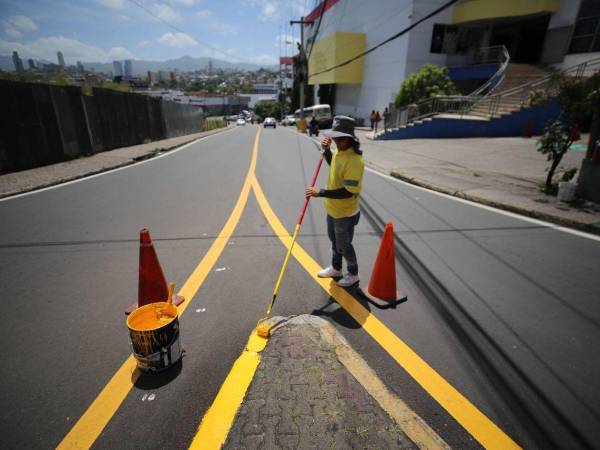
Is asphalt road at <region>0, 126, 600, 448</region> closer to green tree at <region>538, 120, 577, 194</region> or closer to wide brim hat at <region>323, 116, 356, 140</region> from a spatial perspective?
wide brim hat at <region>323, 116, 356, 140</region>

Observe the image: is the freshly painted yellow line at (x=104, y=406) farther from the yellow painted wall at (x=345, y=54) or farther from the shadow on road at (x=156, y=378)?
the yellow painted wall at (x=345, y=54)

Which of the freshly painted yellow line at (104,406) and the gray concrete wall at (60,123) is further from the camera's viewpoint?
the gray concrete wall at (60,123)

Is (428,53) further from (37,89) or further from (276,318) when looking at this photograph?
(276,318)

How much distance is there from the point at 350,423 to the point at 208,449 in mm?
852

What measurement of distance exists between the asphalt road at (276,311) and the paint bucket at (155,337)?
13cm

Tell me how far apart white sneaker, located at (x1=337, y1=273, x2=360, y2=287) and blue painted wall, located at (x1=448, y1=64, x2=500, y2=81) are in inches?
1017

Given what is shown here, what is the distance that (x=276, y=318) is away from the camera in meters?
2.99

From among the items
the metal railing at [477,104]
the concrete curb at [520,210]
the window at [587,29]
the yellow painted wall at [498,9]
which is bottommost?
the concrete curb at [520,210]

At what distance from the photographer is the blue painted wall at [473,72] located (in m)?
23.0

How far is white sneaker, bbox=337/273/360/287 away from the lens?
3.62 metres

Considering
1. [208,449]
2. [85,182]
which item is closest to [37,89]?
[85,182]

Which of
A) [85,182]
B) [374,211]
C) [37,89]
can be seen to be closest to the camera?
[374,211]

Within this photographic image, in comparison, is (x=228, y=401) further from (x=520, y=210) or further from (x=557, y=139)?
(x=557, y=139)

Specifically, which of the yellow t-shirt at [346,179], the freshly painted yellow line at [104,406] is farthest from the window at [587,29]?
the freshly painted yellow line at [104,406]
